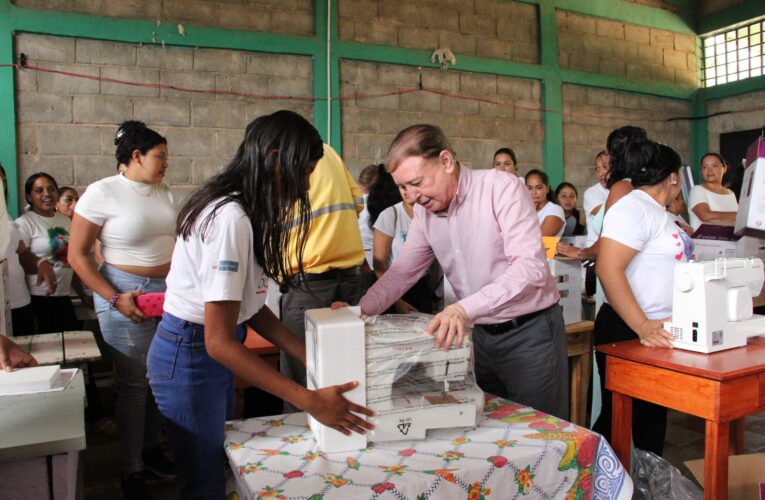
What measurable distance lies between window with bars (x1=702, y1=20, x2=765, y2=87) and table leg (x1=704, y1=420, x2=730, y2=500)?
684cm

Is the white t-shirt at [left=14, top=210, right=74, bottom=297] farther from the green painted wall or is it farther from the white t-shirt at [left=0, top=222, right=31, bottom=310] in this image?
the green painted wall

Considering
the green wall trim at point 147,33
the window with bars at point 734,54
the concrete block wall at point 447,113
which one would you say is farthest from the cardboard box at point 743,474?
the window with bars at point 734,54

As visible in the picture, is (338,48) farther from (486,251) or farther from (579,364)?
(486,251)

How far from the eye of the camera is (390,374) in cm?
132

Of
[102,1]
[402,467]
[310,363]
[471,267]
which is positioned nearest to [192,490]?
[310,363]

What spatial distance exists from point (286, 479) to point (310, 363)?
267 mm

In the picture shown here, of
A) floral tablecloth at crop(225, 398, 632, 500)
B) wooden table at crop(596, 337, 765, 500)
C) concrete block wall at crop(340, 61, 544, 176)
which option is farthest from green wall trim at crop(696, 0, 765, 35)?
floral tablecloth at crop(225, 398, 632, 500)

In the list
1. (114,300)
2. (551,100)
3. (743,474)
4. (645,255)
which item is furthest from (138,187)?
(551,100)

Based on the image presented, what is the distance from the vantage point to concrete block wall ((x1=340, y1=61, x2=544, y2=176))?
5434mm

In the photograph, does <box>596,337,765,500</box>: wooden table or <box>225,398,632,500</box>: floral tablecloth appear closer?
→ <box>225,398,632,500</box>: floral tablecloth

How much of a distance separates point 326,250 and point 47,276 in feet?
6.89

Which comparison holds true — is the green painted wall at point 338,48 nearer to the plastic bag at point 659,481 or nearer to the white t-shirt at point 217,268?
the white t-shirt at point 217,268

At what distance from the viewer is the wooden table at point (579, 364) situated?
114 inches

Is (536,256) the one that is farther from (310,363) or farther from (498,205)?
(310,363)
